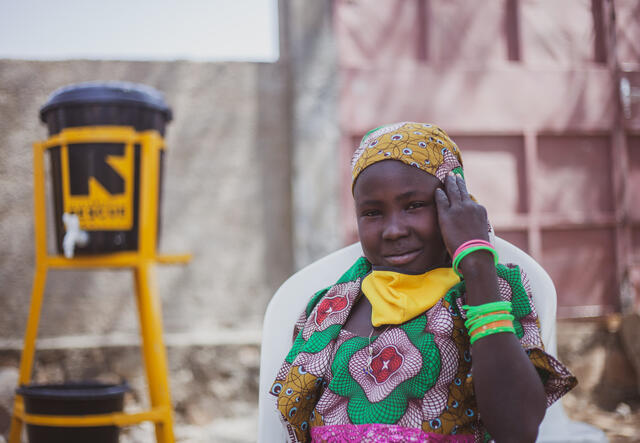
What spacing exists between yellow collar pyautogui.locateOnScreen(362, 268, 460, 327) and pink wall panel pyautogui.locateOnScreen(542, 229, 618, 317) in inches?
118

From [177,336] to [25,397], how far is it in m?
1.33

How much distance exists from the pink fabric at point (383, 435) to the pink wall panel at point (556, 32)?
3.48 metres

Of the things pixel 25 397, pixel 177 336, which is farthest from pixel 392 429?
pixel 177 336

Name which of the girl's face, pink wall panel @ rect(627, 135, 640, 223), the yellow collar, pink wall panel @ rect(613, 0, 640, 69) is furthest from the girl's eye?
pink wall panel @ rect(613, 0, 640, 69)

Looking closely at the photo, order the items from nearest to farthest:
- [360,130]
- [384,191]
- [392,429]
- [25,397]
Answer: [392,429] < [384,191] < [25,397] < [360,130]

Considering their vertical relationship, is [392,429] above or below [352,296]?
below

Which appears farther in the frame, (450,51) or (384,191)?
(450,51)

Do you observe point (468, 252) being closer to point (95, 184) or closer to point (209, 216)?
point (95, 184)

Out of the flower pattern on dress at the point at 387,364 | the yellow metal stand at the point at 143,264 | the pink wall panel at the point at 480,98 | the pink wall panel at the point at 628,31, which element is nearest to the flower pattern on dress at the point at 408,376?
the flower pattern on dress at the point at 387,364

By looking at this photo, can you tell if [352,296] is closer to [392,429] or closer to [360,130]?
[392,429]

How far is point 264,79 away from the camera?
13.0 feet

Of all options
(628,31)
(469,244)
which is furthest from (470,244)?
(628,31)

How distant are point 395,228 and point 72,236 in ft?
5.35

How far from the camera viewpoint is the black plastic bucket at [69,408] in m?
2.32
